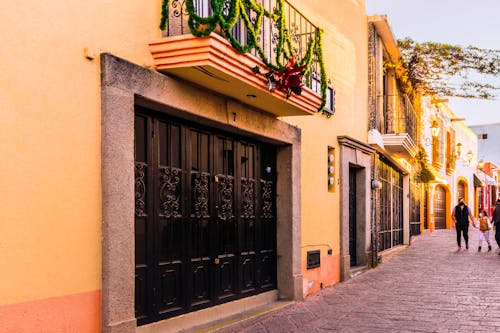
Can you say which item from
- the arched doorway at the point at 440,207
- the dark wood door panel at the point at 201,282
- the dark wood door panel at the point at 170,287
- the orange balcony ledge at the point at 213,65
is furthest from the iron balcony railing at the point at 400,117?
the arched doorway at the point at 440,207

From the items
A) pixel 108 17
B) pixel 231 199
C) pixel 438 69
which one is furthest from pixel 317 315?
pixel 438 69

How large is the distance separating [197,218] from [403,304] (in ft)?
13.1

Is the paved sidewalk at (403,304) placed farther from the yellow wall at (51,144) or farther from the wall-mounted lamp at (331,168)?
the yellow wall at (51,144)

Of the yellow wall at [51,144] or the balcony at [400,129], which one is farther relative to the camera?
the balcony at [400,129]

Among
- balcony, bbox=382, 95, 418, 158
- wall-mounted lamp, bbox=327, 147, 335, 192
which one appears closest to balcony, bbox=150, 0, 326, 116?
wall-mounted lamp, bbox=327, 147, 335, 192

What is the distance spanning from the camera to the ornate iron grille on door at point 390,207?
16969 mm

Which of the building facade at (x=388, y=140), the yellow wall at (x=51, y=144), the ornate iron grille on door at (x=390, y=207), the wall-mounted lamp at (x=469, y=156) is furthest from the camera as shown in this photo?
the wall-mounted lamp at (x=469, y=156)

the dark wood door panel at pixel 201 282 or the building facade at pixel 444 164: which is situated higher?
the building facade at pixel 444 164

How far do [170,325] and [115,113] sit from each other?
2.64 metres

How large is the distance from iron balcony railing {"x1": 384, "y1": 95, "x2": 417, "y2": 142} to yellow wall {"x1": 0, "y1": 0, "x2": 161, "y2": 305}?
13064mm

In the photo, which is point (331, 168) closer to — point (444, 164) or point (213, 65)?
point (213, 65)

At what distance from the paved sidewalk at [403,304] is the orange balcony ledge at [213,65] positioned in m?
3.01

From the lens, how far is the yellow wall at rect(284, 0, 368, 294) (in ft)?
34.8

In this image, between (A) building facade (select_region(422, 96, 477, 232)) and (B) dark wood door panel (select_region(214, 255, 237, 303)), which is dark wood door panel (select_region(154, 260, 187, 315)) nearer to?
(B) dark wood door panel (select_region(214, 255, 237, 303))
